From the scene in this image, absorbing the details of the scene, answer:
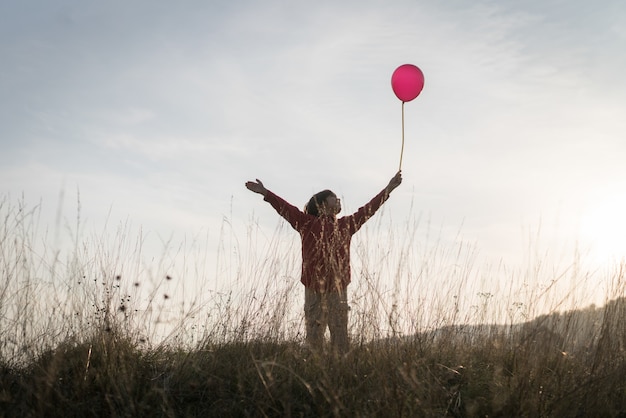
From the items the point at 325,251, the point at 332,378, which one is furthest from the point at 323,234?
the point at 332,378

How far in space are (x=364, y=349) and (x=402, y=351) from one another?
0.25 metres

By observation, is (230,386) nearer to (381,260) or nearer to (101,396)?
(101,396)

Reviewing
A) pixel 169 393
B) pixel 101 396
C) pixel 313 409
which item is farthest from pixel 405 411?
pixel 101 396

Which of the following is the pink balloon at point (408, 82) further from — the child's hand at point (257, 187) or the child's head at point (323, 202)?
the child's hand at point (257, 187)

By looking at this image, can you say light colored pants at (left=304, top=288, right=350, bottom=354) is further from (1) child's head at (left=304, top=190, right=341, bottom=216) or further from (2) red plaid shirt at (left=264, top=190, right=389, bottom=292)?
(1) child's head at (left=304, top=190, right=341, bottom=216)

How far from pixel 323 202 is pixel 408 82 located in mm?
1540

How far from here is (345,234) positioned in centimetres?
459

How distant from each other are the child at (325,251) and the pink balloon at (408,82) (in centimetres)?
85

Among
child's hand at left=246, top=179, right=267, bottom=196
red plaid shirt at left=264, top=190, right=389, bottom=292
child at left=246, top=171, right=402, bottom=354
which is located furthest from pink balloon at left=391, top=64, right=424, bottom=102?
child's hand at left=246, top=179, right=267, bottom=196

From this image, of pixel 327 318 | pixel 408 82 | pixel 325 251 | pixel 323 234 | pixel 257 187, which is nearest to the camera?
pixel 327 318

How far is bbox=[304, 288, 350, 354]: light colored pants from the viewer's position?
407 cm

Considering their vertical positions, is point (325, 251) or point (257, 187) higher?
point (257, 187)

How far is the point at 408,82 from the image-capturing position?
5562 mm

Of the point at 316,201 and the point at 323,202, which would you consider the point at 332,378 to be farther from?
the point at 316,201
